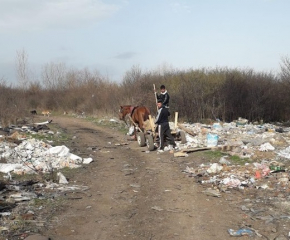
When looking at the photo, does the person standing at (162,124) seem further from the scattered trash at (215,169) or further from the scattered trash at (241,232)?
the scattered trash at (241,232)

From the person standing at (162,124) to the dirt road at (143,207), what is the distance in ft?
5.65

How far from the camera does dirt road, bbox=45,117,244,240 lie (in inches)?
223

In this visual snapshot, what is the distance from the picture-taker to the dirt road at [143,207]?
223 inches

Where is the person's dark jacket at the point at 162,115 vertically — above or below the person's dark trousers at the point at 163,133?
above

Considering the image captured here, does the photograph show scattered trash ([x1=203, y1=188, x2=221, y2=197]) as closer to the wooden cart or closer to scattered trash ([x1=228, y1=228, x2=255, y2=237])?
scattered trash ([x1=228, y1=228, x2=255, y2=237])

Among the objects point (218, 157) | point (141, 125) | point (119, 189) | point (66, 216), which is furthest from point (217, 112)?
point (66, 216)

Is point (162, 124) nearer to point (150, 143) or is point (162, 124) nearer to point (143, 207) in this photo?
point (150, 143)

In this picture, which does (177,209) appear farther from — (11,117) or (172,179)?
(11,117)

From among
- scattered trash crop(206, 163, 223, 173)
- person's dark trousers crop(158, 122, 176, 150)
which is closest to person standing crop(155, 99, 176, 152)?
person's dark trousers crop(158, 122, 176, 150)

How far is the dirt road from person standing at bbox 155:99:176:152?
1.72 m

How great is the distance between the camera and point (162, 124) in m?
12.9

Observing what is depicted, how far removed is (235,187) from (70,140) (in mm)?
10084

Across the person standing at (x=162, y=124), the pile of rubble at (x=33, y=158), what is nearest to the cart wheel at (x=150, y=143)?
the person standing at (x=162, y=124)

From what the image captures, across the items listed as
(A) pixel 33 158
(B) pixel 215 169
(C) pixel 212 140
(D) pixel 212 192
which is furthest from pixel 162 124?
(D) pixel 212 192
